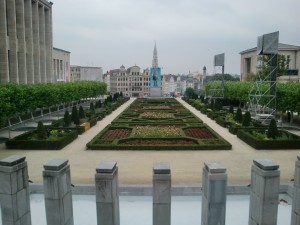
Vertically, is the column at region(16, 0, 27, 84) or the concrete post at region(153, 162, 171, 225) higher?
the column at region(16, 0, 27, 84)

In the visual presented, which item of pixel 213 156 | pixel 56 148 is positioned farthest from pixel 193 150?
pixel 56 148

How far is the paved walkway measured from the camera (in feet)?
52.3

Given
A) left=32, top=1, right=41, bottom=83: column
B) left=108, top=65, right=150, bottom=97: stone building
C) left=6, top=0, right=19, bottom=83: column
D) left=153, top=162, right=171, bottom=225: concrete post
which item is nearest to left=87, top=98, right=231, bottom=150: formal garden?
left=153, top=162, right=171, bottom=225: concrete post

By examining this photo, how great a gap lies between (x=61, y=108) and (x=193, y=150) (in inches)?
1592

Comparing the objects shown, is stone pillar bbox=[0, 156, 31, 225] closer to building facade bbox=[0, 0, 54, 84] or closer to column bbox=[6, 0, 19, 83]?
building facade bbox=[0, 0, 54, 84]

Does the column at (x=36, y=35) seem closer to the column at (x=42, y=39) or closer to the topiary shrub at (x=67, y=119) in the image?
the column at (x=42, y=39)

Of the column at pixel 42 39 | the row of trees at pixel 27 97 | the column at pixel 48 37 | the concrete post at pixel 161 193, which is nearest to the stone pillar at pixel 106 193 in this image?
the concrete post at pixel 161 193

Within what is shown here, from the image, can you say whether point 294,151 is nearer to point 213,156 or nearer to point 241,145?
point 241,145

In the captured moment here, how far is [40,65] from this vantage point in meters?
58.7

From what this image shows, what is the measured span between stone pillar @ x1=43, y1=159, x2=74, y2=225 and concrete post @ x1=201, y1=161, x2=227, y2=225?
4186mm

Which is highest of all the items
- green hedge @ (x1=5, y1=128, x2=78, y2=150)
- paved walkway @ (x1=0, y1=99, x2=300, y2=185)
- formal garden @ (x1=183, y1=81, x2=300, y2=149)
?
formal garden @ (x1=183, y1=81, x2=300, y2=149)

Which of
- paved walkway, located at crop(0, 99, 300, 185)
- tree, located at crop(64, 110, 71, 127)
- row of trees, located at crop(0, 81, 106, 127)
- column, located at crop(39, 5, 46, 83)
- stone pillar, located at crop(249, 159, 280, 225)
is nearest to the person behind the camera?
stone pillar, located at crop(249, 159, 280, 225)

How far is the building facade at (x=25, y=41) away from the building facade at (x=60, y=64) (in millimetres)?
19691

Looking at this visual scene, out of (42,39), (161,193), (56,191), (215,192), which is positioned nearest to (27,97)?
(56,191)
